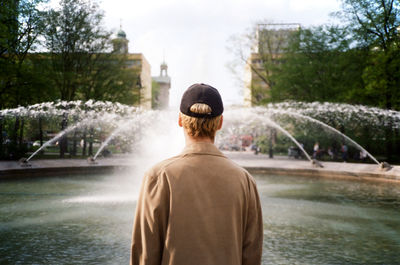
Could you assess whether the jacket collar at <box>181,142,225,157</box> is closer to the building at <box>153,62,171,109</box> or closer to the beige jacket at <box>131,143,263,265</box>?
the beige jacket at <box>131,143,263,265</box>

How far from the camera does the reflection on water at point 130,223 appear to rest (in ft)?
21.7

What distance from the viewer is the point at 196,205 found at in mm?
1964

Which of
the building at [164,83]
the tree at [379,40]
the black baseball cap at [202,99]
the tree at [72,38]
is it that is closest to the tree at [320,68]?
the tree at [379,40]

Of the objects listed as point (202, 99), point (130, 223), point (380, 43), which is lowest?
point (130, 223)

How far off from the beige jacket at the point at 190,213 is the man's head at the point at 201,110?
0.36ft

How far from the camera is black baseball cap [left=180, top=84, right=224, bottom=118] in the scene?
209 cm

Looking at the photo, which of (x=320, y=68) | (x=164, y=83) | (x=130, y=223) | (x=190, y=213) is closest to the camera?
(x=190, y=213)

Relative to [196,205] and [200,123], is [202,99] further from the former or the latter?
[196,205]

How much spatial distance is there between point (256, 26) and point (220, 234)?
137ft

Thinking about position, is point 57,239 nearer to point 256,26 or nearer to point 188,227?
point 188,227

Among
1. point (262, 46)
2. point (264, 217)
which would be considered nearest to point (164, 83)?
point (262, 46)

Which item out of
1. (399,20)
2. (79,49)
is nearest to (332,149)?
(399,20)

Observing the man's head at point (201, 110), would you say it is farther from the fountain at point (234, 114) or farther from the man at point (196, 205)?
the fountain at point (234, 114)

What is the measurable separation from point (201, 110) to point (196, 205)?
1.69 feet
